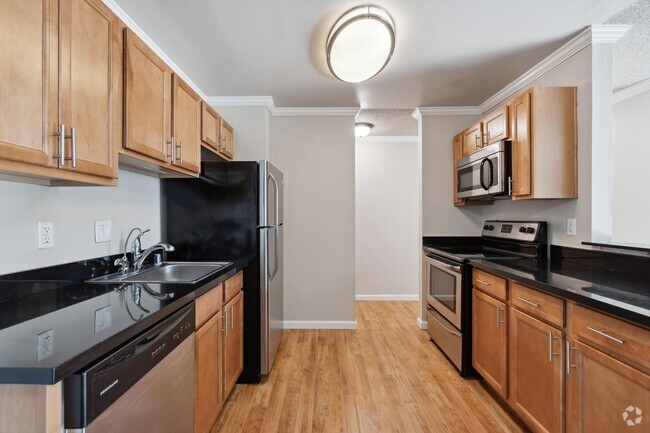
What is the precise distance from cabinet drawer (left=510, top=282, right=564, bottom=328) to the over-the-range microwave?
3.01 ft

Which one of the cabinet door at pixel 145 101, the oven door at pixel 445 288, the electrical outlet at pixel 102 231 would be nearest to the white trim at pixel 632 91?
the oven door at pixel 445 288

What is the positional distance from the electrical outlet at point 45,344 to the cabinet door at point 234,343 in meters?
1.06

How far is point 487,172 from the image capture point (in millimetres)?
2488

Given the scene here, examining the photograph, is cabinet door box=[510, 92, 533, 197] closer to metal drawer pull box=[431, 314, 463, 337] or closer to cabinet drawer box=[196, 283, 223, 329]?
metal drawer pull box=[431, 314, 463, 337]

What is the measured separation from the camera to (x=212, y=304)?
1.69m

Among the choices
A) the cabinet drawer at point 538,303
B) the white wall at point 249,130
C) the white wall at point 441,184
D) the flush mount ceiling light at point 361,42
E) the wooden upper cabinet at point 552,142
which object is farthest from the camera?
the white wall at point 441,184

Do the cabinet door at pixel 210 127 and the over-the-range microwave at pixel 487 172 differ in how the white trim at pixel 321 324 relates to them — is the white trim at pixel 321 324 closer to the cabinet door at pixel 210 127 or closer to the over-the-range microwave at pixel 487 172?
the over-the-range microwave at pixel 487 172

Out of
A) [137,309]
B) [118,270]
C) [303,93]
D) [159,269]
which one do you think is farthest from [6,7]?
[303,93]

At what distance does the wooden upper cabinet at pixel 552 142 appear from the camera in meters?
2.07

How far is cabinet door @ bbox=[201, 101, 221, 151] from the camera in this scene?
232cm

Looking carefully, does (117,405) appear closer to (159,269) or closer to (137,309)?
(137,309)

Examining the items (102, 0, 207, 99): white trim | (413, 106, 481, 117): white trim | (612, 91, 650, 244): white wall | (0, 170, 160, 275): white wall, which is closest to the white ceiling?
(102, 0, 207, 99): white trim

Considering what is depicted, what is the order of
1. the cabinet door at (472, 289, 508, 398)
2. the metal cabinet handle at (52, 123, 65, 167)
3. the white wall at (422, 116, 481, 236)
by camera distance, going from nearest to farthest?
the metal cabinet handle at (52, 123, 65, 167)
the cabinet door at (472, 289, 508, 398)
the white wall at (422, 116, 481, 236)

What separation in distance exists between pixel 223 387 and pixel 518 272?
1.97m
